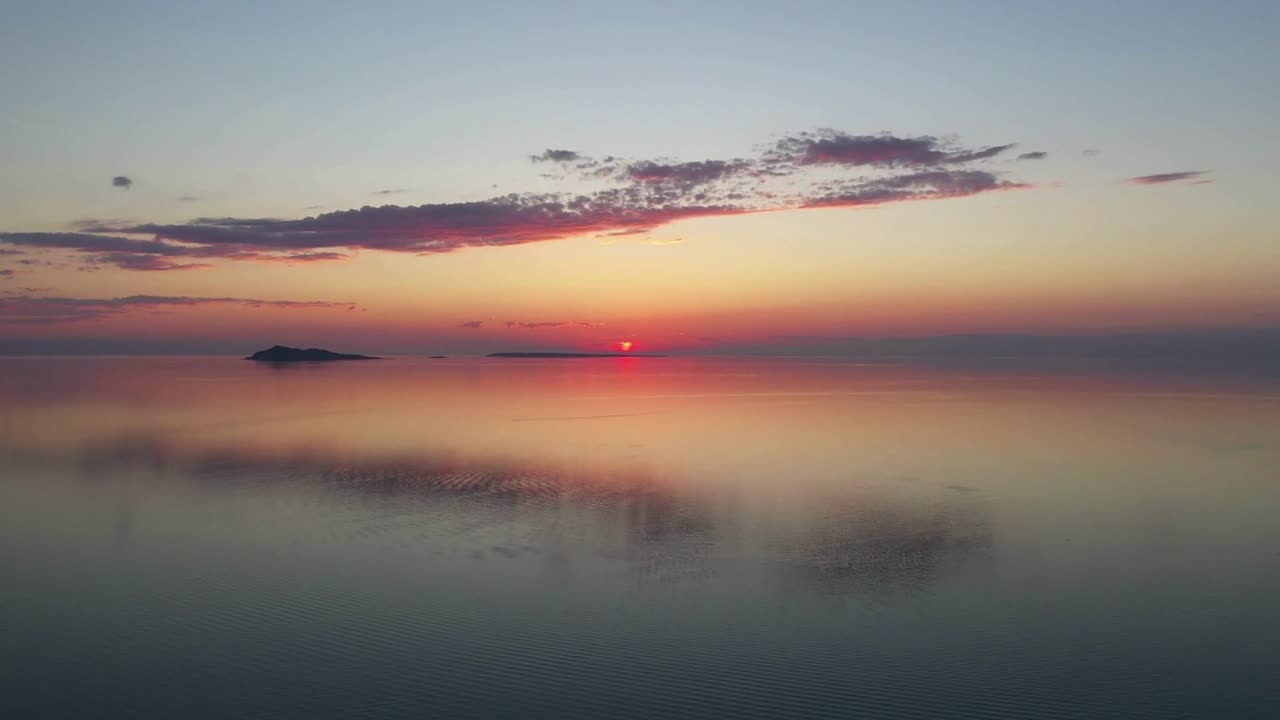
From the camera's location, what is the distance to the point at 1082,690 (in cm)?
952

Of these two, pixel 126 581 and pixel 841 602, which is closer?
pixel 841 602

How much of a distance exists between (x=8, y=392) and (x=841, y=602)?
68.4 metres

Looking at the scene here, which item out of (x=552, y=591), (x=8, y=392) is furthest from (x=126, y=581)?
(x=8, y=392)

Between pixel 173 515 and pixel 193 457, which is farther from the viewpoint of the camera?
pixel 193 457

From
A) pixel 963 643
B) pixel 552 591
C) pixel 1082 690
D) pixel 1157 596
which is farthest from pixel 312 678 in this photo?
pixel 1157 596

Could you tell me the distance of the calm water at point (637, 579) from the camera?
31.3 ft

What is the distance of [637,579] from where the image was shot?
1378cm

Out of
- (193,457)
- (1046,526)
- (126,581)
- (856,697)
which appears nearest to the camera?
(856,697)

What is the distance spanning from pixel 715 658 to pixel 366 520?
10.5 meters

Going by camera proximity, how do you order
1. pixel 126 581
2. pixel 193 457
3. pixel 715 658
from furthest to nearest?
pixel 193 457 → pixel 126 581 → pixel 715 658

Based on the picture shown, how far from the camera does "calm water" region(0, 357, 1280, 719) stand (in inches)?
375

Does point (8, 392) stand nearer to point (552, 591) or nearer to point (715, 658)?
point (552, 591)

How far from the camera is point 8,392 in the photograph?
2336 inches

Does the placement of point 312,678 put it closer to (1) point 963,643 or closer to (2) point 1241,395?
(1) point 963,643
